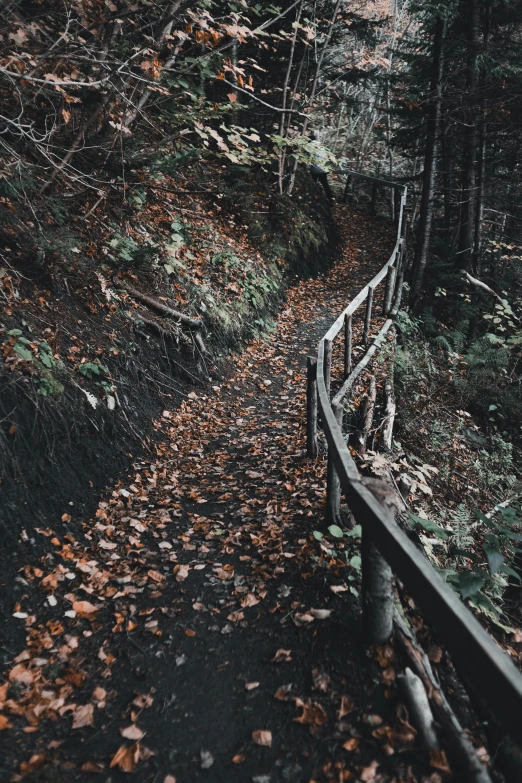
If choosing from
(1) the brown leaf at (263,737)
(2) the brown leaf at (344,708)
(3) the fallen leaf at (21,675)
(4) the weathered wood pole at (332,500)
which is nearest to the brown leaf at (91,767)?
(3) the fallen leaf at (21,675)

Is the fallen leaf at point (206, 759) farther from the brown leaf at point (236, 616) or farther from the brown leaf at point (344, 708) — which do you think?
the brown leaf at point (236, 616)

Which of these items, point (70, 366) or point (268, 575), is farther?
point (70, 366)

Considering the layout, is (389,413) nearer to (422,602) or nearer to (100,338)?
(100,338)

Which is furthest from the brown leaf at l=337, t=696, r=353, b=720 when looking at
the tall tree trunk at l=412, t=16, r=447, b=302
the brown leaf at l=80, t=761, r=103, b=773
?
the tall tree trunk at l=412, t=16, r=447, b=302

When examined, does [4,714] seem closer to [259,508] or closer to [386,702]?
[386,702]

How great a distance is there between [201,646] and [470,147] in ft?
46.0

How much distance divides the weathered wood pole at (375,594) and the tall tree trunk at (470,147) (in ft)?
38.4

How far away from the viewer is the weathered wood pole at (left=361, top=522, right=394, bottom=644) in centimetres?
283

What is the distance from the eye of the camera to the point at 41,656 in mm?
3285

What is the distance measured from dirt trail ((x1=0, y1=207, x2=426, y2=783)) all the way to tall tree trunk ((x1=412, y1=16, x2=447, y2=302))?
9.64 m

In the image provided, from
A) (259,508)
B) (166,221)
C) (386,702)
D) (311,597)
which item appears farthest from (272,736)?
(166,221)

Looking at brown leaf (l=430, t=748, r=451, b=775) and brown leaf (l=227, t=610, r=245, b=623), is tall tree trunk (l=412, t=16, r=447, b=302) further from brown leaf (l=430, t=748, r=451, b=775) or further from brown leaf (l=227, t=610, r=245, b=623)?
brown leaf (l=430, t=748, r=451, b=775)

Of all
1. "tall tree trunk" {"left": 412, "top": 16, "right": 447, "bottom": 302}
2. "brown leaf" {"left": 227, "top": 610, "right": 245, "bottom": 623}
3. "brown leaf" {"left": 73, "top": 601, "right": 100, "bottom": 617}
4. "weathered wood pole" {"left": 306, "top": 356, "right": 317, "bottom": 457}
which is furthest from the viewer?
"tall tree trunk" {"left": 412, "top": 16, "right": 447, "bottom": 302}

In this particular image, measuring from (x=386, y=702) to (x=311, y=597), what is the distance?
3.19 feet
